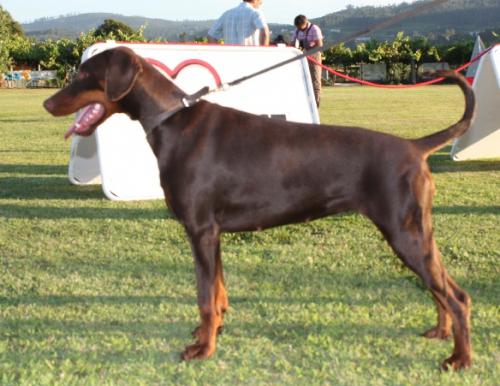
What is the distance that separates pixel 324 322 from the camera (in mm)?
3562

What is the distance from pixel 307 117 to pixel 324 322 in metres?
3.82

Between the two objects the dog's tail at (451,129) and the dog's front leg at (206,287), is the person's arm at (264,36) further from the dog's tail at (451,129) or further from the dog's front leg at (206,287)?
the dog's front leg at (206,287)

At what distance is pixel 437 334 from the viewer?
333 centimetres

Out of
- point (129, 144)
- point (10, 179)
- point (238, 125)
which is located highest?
point (238, 125)

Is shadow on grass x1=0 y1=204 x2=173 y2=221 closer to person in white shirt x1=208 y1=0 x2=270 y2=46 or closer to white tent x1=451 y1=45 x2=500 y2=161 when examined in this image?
Answer: person in white shirt x1=208 y1=0 x2=270 y2=46

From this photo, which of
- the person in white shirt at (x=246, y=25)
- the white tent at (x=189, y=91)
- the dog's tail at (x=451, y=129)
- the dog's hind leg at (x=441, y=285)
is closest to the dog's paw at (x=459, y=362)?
the dog's hind leg at (x=441, y=285)

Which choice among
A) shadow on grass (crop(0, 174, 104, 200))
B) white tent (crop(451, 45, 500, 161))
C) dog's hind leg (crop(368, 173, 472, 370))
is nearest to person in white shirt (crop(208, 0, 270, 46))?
shadow on grass (crop(0, 174, 104, 200))

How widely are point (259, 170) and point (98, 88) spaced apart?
900 millimetres

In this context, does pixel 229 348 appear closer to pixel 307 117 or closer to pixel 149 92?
pixel 149 92

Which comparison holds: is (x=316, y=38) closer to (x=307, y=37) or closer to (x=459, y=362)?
(x=307, y=37)

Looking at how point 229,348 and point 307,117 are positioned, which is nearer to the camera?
point 229,348

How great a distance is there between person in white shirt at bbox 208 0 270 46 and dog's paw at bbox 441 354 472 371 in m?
5.77

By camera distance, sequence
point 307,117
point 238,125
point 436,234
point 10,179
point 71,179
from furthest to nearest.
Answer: point 10,179 < point 71,179 < point 307,117 < point 436,234 < point 238,125

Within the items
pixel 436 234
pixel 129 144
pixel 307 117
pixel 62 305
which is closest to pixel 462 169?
pixel 307 117
